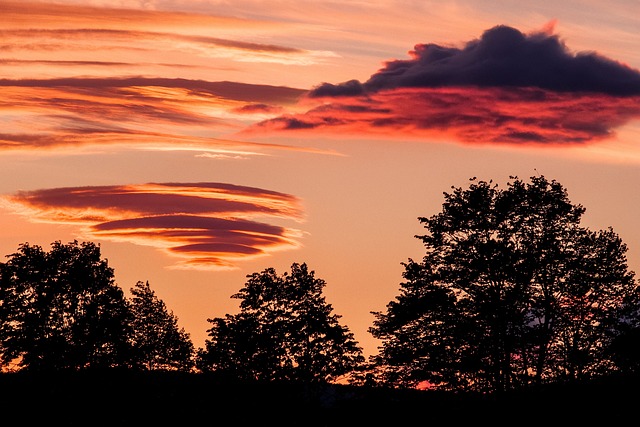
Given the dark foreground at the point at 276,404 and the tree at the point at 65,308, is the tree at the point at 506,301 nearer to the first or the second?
the dark foreground at the point at 276,404

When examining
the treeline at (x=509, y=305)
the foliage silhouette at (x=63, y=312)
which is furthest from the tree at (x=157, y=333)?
the treeline at (x=509, y=305)

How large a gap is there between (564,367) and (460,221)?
1145 centimetres

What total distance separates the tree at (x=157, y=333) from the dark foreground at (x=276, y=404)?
35830 millimetres

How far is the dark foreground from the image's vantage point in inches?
1885

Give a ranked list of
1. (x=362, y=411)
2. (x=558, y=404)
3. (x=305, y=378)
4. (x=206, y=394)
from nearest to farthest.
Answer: (x=558, y=404) → (x=362, y=411) → (x=206, y=394) → (x=305, y=378)

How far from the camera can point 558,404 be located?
4859 cm

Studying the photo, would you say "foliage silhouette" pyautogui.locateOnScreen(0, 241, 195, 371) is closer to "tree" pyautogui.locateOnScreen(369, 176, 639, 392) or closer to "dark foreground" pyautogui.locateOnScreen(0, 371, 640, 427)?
"dark foreground" pyautogui.locateOnScreen(0, 371, 640, 427)

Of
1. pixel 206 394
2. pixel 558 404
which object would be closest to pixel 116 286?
pixel 206 394

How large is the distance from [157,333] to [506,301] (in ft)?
173

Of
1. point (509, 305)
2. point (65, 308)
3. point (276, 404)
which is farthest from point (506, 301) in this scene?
point (65, 308)

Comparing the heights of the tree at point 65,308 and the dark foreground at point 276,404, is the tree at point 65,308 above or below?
above

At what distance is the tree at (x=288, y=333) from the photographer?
78875 millimetres

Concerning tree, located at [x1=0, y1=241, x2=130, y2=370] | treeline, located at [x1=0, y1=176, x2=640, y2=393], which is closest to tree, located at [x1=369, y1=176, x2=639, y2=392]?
treeline, located at [x1=0, y1=176, x2=640, y2=393]

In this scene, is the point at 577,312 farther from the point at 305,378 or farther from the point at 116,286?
the point at 116,286
